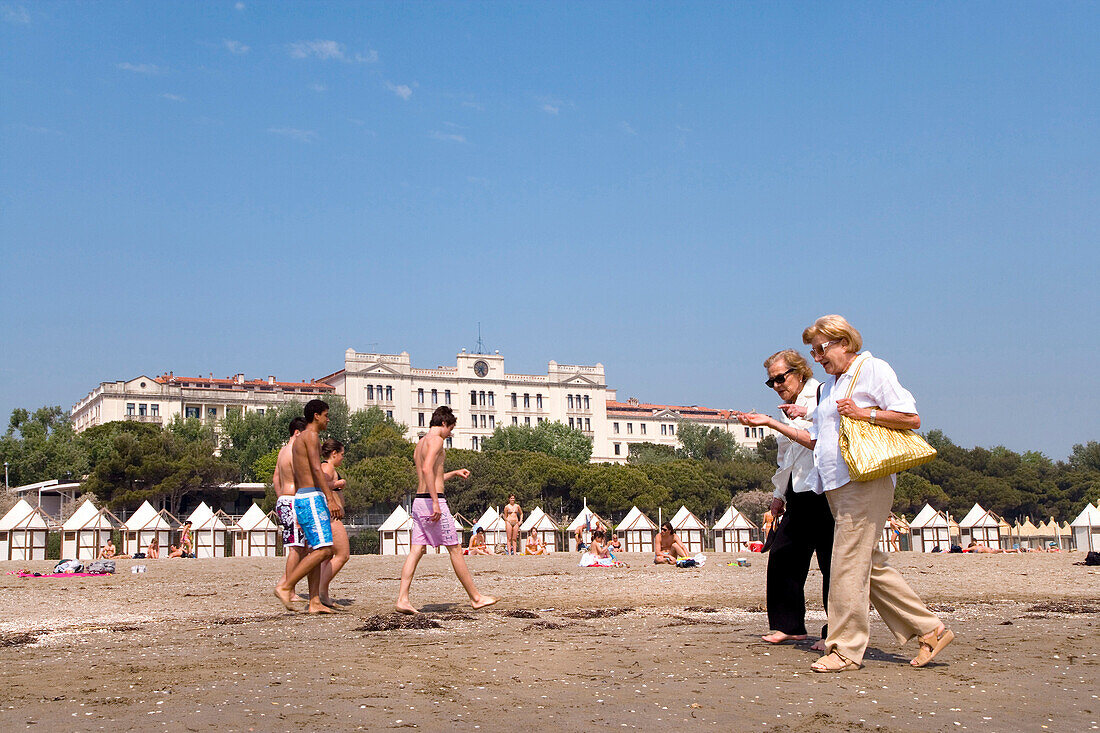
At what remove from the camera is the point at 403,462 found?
67.2 m

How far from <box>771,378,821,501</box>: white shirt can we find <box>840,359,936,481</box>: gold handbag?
761mm

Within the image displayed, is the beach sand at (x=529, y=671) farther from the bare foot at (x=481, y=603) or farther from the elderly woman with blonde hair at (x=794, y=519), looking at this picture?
the elderly woman with blonde hair at (x=794, y=519)

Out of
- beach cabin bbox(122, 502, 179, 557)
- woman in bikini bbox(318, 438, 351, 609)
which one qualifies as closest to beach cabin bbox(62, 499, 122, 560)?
beach cabin bbox(122, 502, 179, 557)

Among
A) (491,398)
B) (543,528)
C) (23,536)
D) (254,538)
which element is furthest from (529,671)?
(491,398)

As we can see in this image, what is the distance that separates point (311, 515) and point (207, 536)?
28.0m

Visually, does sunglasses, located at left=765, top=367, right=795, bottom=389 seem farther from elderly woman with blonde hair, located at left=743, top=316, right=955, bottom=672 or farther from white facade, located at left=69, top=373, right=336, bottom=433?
white facade, located at left=69, top=373, right=336, bottom=433

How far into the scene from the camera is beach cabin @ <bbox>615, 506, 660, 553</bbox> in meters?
36.9

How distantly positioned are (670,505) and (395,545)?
125 feet

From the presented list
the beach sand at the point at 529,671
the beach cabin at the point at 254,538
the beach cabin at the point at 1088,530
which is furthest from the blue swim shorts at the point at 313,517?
the beach cabin at the point at 1088,530

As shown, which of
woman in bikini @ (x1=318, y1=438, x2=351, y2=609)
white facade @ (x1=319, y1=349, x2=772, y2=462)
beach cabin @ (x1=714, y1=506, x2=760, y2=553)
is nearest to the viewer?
woman in bikini @ (x1=318, y1=438, x2=351, y2=609)

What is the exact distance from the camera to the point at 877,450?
17.0ft

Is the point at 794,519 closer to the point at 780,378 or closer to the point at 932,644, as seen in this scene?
the point at 780,378

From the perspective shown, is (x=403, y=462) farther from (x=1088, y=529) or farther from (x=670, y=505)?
(x=1088, y=529)

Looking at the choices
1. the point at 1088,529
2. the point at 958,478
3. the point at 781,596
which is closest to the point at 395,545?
the point at 1088,529
